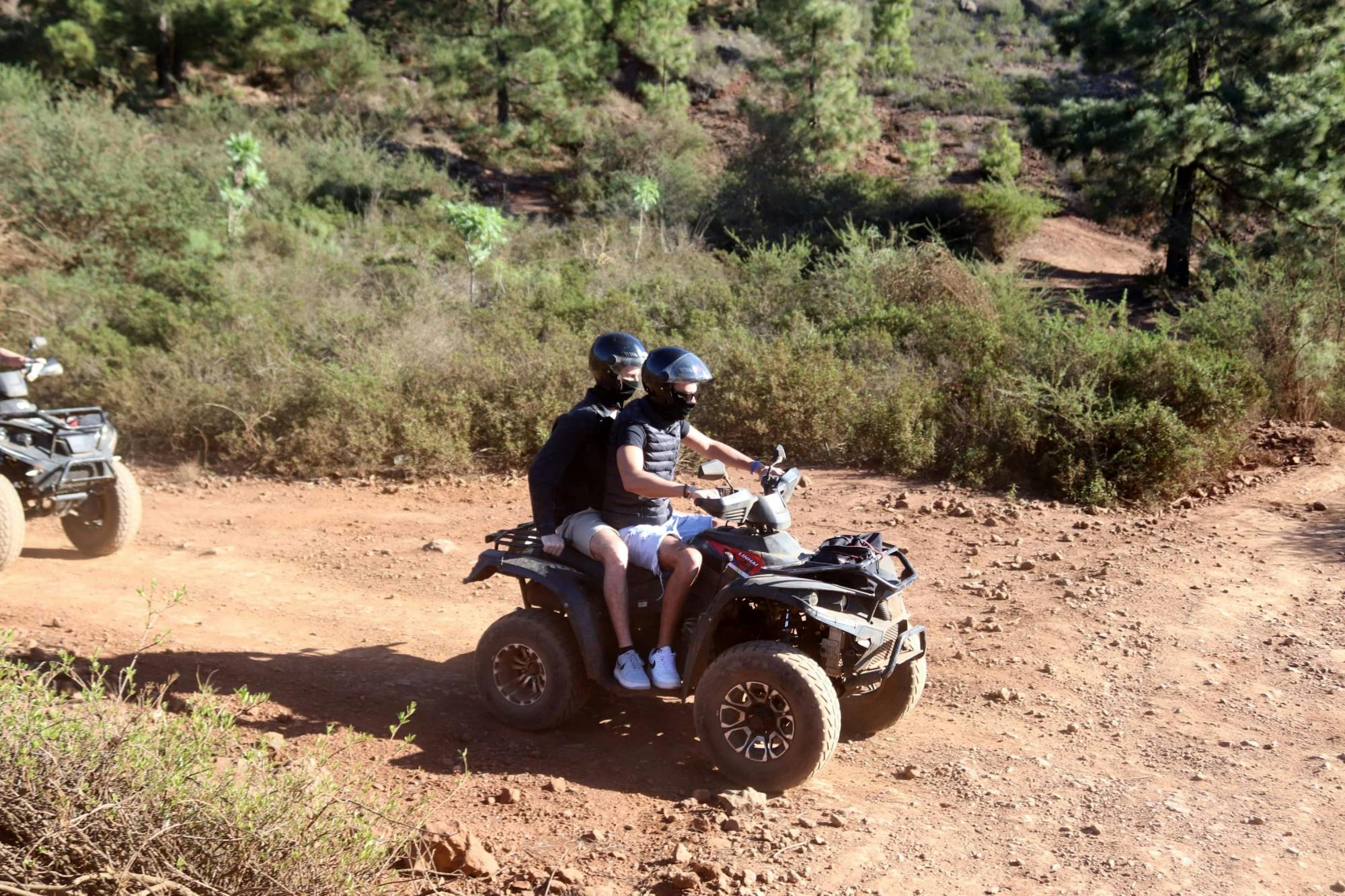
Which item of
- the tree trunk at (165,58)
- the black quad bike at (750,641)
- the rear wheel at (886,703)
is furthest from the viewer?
the tree trunk at (165,58)

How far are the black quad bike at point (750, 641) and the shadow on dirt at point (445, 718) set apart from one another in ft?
0.62

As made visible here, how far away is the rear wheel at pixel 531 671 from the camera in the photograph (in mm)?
5340

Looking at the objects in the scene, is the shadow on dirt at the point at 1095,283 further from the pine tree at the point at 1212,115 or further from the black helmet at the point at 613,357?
the black helmet at the point at 613,357

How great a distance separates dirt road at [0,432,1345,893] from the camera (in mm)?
4391

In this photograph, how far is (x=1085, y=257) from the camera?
25344mm

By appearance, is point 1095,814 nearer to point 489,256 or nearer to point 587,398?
point 587,398

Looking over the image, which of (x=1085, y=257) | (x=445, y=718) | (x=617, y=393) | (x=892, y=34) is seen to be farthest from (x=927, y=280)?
(x=892, y=34)

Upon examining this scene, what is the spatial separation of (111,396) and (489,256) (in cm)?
993

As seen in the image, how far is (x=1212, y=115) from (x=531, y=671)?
16.2 m

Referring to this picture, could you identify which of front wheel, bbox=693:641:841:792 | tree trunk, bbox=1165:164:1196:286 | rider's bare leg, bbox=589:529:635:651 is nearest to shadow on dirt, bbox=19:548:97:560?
rider's bare leg, bbox=589:529:635:651

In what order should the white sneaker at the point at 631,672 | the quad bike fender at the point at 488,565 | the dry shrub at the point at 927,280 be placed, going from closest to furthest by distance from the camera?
the white sneaker at the point at 631,672 → the quad bike fender at the point at 488,565 → the dry shrub at the point at 927,280

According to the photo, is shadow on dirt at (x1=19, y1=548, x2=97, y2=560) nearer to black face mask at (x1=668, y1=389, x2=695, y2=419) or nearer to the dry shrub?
black face mask at (x1=668, y1=389, x2=695, y2=419)

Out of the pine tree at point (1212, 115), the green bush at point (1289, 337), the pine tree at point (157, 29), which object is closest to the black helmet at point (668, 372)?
the green bush at point (1289, 337)

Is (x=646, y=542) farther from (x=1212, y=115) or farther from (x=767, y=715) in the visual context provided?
(x=1212, y=115)
